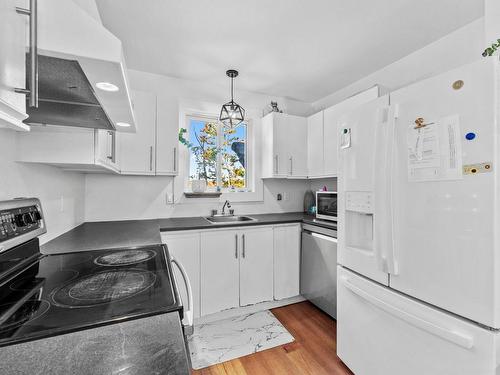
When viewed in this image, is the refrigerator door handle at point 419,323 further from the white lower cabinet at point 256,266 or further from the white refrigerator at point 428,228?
the white lower cabinet at point 256,266

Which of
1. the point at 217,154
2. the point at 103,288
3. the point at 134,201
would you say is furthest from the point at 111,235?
the point at 217,154

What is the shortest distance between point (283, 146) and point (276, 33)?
121cm

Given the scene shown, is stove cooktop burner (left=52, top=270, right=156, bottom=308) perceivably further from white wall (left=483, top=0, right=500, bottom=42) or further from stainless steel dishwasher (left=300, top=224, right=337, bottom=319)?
white wall (left=483, top=0, right=500, bottom=42)

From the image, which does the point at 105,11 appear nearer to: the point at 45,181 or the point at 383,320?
the point at 45,181

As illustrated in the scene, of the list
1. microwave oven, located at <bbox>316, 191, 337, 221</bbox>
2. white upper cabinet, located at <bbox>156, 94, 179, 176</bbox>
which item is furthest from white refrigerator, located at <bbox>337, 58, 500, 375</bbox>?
white upper cabinet, located at <bbox>156, 94, 179, 176</bbox>

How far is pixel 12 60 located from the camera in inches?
19.6

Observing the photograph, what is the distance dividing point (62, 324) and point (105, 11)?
6.38ft

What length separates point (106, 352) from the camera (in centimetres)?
50

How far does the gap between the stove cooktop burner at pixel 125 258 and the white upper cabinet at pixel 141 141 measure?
44.2 inches

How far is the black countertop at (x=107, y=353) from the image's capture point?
17.9 inches

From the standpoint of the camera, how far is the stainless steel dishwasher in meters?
2.08

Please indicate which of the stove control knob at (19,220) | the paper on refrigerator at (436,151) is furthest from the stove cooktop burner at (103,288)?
the paper on refrigerator at (436,151)

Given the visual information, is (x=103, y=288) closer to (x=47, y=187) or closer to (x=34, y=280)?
(x=34, y=280)

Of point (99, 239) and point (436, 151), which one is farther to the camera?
point (99, 239)
